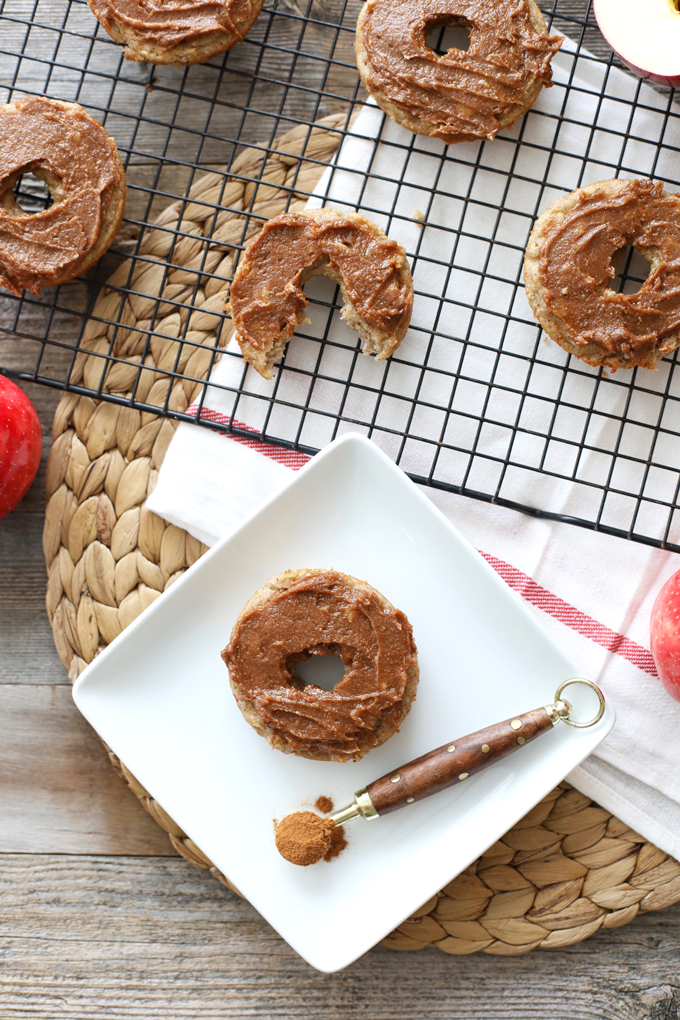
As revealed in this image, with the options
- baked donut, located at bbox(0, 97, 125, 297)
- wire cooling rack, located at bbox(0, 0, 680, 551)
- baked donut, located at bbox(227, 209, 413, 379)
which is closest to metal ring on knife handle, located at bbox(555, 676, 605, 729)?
wire cooling rack, located at bbox(0, 0, 680, 551)

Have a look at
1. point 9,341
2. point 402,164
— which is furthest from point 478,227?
point 9,341

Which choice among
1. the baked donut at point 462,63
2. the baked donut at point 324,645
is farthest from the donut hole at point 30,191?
the baked donut at point 324,645

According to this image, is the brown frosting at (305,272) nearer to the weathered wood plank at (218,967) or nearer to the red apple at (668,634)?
the red apple at (668,634)

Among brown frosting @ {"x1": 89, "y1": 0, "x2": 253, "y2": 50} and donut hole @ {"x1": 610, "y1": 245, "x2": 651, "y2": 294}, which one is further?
donut hole @ {"x1": 610, "y1": 245, "x2": 651, "y2": 294}

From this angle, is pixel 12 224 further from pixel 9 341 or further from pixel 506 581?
pixel 506 581

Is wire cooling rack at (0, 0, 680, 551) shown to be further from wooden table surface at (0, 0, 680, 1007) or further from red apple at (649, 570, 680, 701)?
wooden table surface at (0, 0, 680, 1007)
